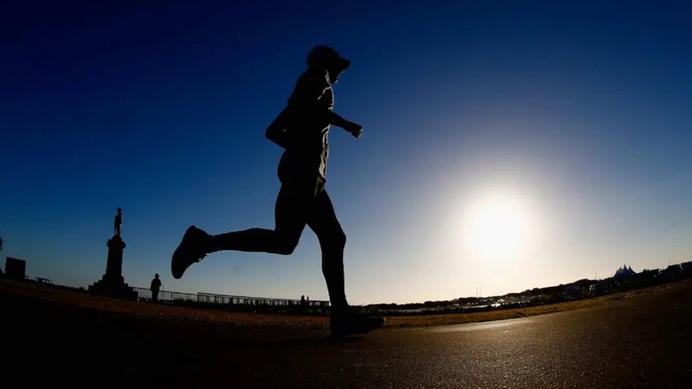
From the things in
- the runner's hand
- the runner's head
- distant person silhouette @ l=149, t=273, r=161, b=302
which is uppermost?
the runner's head

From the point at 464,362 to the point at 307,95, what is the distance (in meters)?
2.32

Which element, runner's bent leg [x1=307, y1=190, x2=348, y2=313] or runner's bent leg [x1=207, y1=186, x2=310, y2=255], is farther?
runner's bent leg [x1=307, y1=190, x2=348, y2=313]

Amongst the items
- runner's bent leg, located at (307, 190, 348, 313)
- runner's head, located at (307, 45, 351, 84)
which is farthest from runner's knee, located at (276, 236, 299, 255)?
runner's head, located at (307, 45, 351, 84)

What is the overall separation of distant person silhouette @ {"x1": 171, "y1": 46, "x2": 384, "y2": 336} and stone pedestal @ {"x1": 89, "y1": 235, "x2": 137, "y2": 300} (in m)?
24.8

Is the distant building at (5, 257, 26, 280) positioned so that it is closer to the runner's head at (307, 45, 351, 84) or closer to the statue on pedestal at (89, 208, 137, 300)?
the statue on pedestal at (89, 208, 137, 300)

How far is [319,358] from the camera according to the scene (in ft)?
6.41

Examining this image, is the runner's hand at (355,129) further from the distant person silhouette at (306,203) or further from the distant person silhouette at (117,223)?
the distant person silhouette at (117,223)

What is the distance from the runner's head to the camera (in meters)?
3.39

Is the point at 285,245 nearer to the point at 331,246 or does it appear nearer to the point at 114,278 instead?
the point at 331,246

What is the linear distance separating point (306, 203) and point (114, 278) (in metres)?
26.2

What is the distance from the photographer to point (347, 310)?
330 centimetres

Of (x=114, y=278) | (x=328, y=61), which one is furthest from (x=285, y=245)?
(x=114, y=278)

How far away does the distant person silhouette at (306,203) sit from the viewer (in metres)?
3.12

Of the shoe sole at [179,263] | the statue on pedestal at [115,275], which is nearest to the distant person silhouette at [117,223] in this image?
the statue on pedestal at [115,275]
